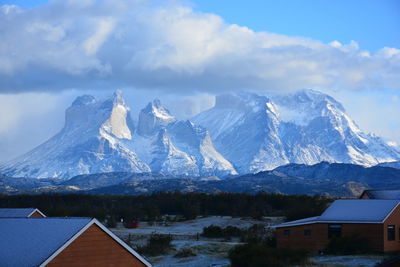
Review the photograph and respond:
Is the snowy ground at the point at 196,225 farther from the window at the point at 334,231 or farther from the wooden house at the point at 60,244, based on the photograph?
the wooden house at the point at 60,244

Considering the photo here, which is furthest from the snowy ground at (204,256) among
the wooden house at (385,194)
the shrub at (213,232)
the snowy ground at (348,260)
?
the wooden house at (385,194)

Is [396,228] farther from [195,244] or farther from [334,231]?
[195,244]

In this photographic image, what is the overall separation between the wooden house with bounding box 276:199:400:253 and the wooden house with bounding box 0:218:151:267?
25.2m

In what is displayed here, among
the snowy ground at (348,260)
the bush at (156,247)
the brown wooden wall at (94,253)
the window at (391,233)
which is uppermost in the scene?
the brown wooden wall at (94,253)

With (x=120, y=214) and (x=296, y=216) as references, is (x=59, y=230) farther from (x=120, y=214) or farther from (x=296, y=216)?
(x=120, y=214)

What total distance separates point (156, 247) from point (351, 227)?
41.3 feet

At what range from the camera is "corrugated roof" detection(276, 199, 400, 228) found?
50.6 metres

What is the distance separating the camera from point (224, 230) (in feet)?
221

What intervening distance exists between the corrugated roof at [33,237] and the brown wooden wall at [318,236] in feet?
88.2

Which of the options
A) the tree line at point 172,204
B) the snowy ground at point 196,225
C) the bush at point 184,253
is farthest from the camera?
the tree line at point 172,204

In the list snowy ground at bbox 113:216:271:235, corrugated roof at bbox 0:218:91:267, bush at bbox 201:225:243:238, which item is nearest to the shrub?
bush at bbox 201:225:243:238

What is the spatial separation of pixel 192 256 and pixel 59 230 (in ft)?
81.4

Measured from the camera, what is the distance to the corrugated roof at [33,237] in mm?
24969

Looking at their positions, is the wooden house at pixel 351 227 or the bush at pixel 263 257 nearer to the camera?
the bush at pixel 263 257
